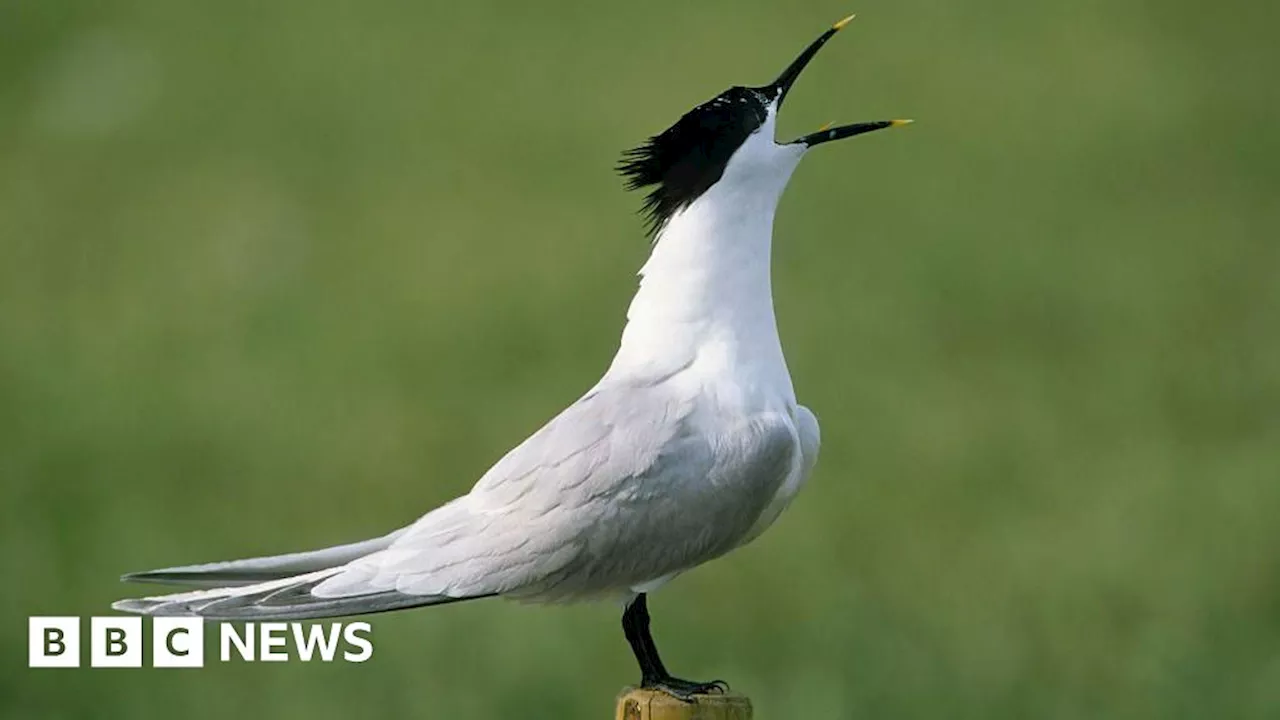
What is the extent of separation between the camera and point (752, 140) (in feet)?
9.34

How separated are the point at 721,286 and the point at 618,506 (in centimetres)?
35

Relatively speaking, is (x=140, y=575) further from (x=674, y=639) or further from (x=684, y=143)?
(x=674, y=639)

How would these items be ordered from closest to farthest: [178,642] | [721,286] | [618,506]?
[618,506], [721,286], [178,642]

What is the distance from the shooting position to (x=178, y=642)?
16.1 ft

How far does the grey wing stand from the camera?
269cm

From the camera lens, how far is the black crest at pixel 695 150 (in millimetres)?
2848

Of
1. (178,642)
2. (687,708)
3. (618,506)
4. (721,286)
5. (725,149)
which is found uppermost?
(725,149)

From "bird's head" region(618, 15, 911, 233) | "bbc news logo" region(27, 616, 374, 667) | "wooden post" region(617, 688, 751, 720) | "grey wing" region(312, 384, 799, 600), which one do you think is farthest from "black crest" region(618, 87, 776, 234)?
"bbc news logo" region(27, 616, 374, 667)

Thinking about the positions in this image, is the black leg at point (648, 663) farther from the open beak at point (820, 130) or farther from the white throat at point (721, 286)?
the open beak at point (820, 130)

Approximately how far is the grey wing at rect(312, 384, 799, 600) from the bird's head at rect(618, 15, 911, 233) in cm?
34

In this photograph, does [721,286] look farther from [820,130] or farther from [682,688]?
[682,688]

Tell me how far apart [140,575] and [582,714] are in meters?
2.77

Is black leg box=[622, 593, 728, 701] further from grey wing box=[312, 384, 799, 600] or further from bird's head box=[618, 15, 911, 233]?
bird's head box=[618, 15, 911, 233]

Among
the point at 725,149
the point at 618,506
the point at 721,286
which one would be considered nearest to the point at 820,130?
the point at 725,149
